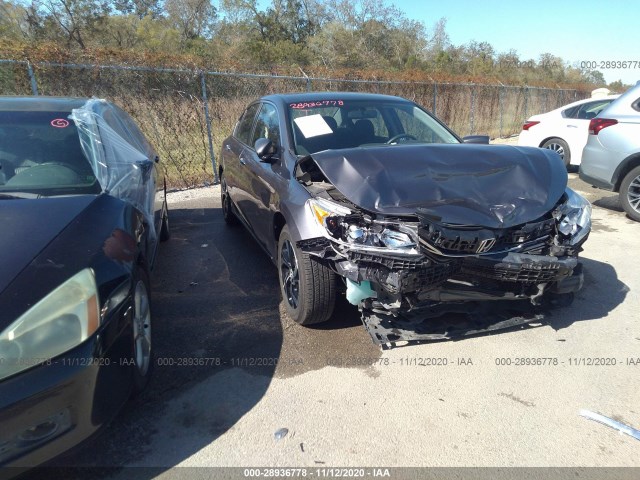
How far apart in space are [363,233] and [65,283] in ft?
5.21

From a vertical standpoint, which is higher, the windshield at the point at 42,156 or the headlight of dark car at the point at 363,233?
the windshield at the point at 42,156

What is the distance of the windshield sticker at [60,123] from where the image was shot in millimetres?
3227

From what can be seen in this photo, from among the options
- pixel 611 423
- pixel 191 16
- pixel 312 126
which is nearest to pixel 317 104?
pixel 312 126

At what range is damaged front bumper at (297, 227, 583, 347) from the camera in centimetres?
260

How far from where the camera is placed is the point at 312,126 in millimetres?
3885

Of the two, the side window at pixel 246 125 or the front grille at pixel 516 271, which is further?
the side window at pixel 246 125

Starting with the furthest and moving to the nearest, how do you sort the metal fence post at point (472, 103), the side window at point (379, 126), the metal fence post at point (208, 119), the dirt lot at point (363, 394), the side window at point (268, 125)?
1. the metal fence post at point (472, 103)
2. the metal fence post at point (208, 119)
3. the side window at point (379, 126)
4. the side window at point (268, 125)
5. the dirt lot at point (363, 394)

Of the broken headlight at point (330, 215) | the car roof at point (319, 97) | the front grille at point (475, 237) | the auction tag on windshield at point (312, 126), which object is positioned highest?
the car roof at point (319, 97)

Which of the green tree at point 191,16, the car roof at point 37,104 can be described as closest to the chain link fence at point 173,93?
the car roof at point 37,104

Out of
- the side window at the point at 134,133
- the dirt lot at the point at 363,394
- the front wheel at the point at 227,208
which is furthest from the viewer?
the front wheel at the point at 227,208

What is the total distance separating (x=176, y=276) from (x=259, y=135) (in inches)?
65.3

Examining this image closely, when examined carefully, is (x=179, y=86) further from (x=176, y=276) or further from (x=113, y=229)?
(x=113, y=229)

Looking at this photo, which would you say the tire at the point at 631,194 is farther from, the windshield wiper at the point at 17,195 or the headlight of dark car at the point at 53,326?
the windshield wiper at the point at 17,195

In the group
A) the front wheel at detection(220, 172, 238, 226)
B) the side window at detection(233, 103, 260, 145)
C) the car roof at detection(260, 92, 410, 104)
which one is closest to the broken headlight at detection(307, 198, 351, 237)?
the car roof at detection(260, 92, 410, 104)
